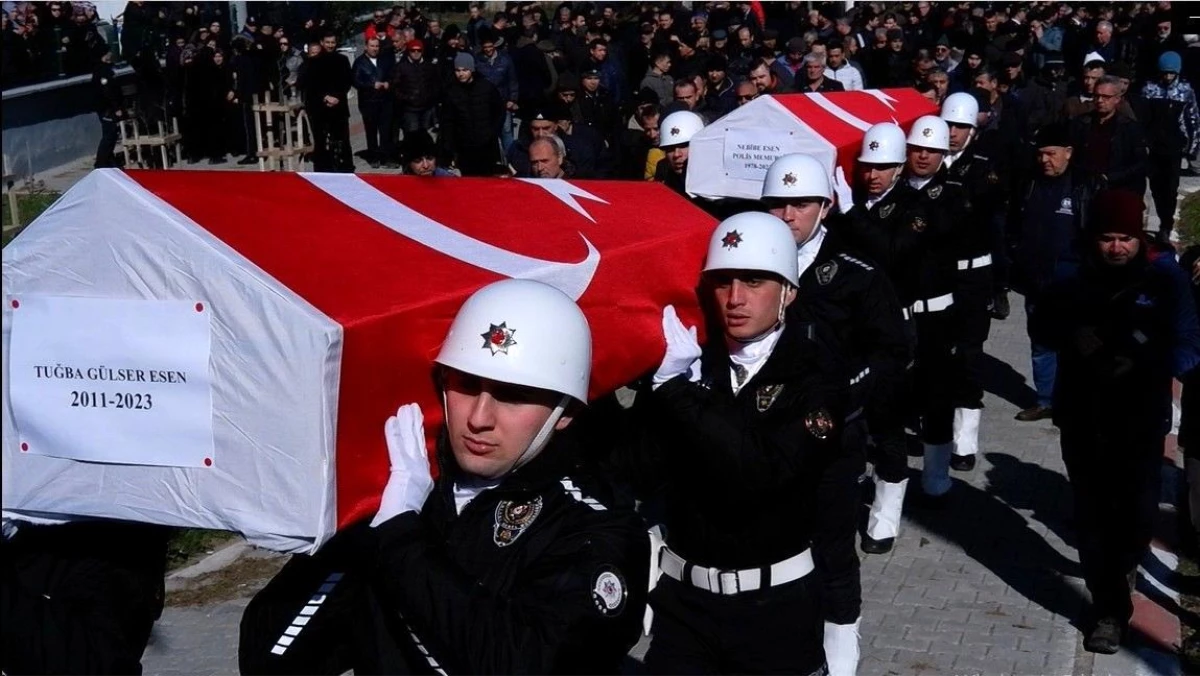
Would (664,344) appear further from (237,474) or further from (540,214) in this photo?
(237,474)

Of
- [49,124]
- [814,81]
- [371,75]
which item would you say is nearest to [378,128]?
A: [371,75]

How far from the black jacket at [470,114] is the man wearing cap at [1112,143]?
20.6ft

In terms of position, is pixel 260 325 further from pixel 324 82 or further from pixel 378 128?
pixel 378 128

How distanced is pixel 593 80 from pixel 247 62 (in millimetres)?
7796

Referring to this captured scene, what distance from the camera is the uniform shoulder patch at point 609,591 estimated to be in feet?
9.22

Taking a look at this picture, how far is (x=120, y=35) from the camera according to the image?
931 inches

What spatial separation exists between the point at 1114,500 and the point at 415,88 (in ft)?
42.4

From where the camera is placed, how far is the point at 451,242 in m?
3.57

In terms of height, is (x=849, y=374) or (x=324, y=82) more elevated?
(x=849, y=374)

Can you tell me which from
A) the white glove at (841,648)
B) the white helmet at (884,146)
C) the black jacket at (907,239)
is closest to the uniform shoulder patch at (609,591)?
the white glove at (841,648)

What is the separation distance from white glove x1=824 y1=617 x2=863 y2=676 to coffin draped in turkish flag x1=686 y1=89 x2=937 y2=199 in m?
2.64

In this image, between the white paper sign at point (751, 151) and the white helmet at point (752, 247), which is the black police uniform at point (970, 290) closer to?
the white paper sign at point (751, 151)

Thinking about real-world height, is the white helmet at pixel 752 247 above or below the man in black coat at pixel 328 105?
above

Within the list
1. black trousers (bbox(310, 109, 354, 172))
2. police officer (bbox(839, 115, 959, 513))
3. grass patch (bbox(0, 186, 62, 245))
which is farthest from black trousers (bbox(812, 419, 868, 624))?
black trousers (bbox(310, 109, 354, 172))
